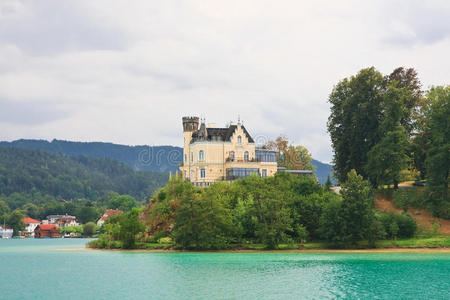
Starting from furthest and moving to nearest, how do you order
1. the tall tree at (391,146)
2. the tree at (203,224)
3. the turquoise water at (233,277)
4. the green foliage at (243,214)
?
the tall tree at (391,146) < the green foliage at (243,214) < the tree at (203,224) < the turquoise water at (233,277)

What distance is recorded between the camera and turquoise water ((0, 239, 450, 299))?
1610 inches

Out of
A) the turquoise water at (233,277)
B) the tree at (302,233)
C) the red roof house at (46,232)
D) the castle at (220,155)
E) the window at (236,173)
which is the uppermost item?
the castle at (220,155)

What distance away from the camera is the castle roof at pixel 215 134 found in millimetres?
91500

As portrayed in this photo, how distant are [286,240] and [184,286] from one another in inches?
1191

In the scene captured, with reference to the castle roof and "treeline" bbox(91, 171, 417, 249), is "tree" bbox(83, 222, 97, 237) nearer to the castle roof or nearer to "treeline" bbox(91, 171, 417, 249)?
the castle roof

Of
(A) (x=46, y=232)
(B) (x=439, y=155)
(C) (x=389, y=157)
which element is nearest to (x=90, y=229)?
(A) (x=46, y=232)

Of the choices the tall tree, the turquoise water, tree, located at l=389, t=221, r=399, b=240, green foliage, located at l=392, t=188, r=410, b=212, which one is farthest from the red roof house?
tree, located at l=389, t=221, r=399, b=240

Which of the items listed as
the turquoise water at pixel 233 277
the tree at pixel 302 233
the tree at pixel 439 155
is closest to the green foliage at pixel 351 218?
the tree at pixel 302 233

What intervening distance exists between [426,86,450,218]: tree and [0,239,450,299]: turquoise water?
48.7ft

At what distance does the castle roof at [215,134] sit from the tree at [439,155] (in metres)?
26.7

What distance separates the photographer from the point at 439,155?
76.2 metres

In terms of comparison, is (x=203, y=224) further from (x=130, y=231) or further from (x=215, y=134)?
(x=215, y=134)

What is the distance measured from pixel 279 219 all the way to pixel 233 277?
25.1 meters

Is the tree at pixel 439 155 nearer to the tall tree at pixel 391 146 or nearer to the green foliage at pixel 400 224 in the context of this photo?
the tall tree at pixel 391 146
